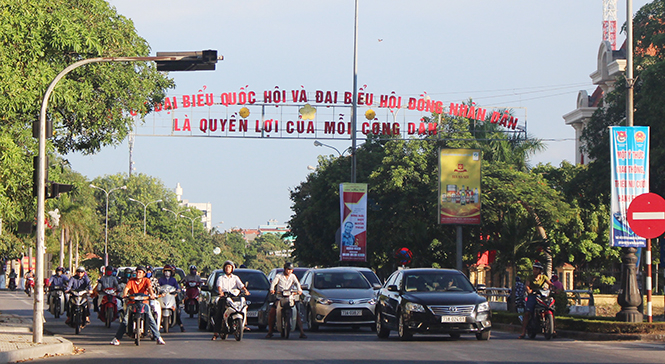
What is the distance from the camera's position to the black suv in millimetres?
17734

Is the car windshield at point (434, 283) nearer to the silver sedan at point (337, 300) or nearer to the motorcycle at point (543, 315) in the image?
the motorcycle at point (543, 315)

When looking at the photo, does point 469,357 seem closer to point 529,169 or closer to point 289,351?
point 289,351

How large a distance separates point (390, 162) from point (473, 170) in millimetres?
19980

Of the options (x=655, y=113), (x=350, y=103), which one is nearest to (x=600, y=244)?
(x=350, y=103)

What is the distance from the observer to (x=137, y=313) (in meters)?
17.6

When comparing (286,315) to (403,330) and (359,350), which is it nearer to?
(403,330)

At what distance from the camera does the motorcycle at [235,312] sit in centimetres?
1836

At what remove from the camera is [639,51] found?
116 feet

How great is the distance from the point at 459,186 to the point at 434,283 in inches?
410

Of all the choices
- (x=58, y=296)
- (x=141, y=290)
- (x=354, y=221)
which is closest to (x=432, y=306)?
(x=141, y=290)

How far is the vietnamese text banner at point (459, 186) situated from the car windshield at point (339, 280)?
7061mm

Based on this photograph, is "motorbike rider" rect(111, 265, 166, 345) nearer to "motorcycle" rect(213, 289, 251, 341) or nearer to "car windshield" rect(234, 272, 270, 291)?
"motorcycle" rect(213, 289, 251, 341)

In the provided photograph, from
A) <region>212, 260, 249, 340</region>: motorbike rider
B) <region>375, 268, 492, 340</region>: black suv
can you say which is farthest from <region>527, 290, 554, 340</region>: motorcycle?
<region>212, 260, 249, 340</region>: motorbike rider

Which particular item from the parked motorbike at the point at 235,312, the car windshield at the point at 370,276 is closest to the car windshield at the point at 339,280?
the car windshield at the point at 370,276
